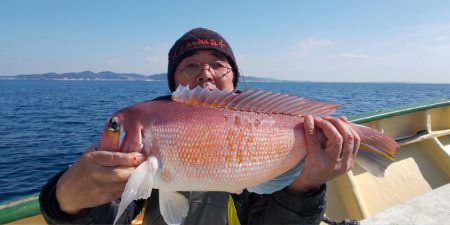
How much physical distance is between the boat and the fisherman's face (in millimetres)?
1600

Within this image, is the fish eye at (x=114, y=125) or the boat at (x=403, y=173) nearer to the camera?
the fish eye at (x=114, y=125)

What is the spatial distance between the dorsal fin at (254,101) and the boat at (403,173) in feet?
5.98

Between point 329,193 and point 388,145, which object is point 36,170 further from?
point 388,145

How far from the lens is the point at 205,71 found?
299 centimetres

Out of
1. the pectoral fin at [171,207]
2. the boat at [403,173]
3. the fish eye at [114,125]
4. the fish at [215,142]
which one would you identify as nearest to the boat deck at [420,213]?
the boat at [403,173]

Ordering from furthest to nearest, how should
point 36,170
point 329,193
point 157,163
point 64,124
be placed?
1. point 64,124
2. point 36,170
3. point 329,193
4. point 157,163

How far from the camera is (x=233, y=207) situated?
241cm

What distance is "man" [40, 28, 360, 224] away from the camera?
168 centimetres

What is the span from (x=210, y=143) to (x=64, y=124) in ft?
69.0

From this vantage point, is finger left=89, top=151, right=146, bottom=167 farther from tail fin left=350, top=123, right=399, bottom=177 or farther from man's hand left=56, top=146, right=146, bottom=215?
tail fin left=350, top=123, right=399, bottom=177

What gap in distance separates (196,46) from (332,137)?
1.67m

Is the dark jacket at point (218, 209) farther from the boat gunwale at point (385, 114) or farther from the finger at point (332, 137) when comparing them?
the boat gunwale at point (385, 114)

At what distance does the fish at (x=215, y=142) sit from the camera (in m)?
1.78

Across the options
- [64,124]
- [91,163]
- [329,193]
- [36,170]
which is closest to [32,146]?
[36,170]
